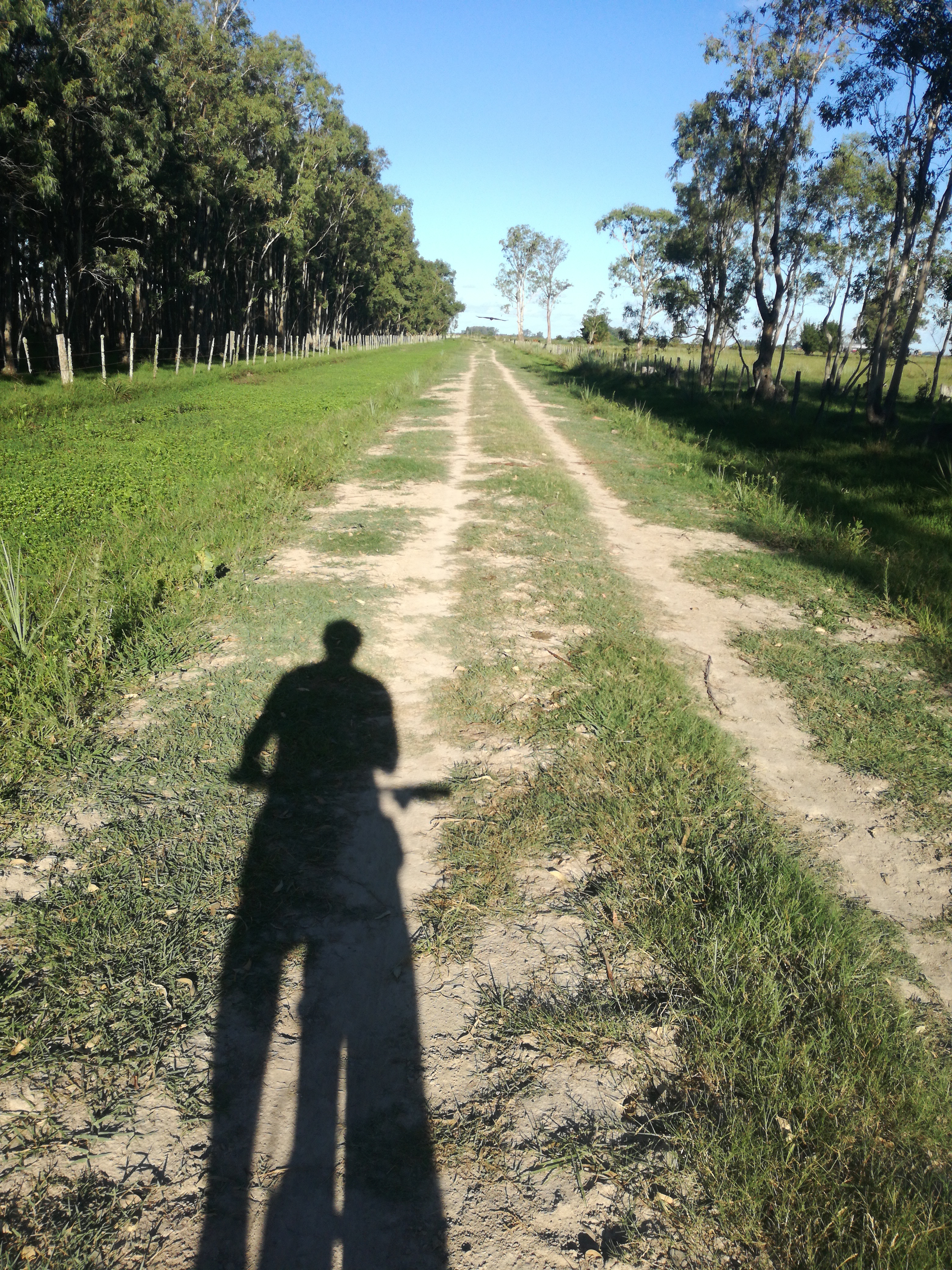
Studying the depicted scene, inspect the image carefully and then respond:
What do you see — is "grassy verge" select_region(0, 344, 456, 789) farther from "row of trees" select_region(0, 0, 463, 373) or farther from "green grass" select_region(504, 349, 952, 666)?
"row of trees" select_region(0, 0, 463, 373)

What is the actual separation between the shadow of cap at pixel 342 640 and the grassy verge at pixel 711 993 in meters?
0.97

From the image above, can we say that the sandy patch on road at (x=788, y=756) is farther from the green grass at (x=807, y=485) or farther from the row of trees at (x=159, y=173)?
the row of trees at (x=159, y=173)

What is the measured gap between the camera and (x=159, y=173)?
24.9 meters

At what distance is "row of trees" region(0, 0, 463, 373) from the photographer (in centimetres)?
1864

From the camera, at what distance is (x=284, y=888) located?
10.4ft

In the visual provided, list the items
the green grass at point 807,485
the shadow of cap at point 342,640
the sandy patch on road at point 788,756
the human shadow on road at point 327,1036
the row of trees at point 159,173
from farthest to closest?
the row of trees at point 159,173 → the green grass at point 807,485 → the shadow of cap at point 342,640 → the sandy patch on road at point 788,756 → the human shadow on road at point 327,1036

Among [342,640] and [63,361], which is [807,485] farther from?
[63,361]

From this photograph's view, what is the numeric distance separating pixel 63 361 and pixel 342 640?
805 inches

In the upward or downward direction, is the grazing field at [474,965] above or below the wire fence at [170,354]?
below

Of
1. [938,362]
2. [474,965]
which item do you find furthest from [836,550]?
[938,362]

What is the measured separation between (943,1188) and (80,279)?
3136 centimetres

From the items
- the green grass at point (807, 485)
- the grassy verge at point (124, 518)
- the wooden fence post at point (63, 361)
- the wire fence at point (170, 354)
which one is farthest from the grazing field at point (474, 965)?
the wire fence at point (170, 354)

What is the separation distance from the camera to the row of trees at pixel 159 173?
1864 cm

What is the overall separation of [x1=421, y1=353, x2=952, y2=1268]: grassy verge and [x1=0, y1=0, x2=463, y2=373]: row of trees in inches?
803
